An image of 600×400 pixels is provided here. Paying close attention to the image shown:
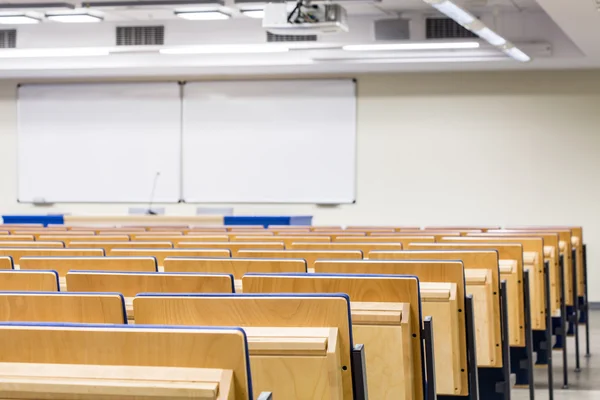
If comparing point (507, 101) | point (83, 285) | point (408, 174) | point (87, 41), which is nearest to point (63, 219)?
point (87, 41)

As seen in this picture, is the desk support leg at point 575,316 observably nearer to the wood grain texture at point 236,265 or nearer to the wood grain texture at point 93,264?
the wood grain texture at point 236,265

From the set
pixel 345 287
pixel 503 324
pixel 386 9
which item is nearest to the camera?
pixel 345 287

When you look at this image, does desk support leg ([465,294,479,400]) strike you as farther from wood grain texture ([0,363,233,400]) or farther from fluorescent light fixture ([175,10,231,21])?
fluorescent light fixture ([175,10,231,21])

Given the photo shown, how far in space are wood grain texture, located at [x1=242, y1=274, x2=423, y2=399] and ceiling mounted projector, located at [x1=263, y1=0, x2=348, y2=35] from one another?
19.0 ft

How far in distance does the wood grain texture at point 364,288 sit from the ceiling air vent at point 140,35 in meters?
9.79

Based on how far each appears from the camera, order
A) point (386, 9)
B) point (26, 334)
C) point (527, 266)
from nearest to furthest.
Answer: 1. point (26, 334)
2. point (527, 266)
3. point (386, 9)

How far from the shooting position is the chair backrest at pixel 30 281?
3.15 meters

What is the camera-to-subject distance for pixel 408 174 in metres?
12.7

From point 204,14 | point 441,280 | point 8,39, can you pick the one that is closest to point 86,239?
point 441,280

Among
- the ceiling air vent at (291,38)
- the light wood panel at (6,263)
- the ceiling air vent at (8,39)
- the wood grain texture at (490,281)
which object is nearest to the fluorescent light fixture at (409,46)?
the ceiling air vent at (291,38)

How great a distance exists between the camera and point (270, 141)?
13000mm

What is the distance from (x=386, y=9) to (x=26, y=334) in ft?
32.6

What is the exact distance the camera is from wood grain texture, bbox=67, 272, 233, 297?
2.92m

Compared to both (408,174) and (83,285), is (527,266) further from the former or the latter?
(408,174)
